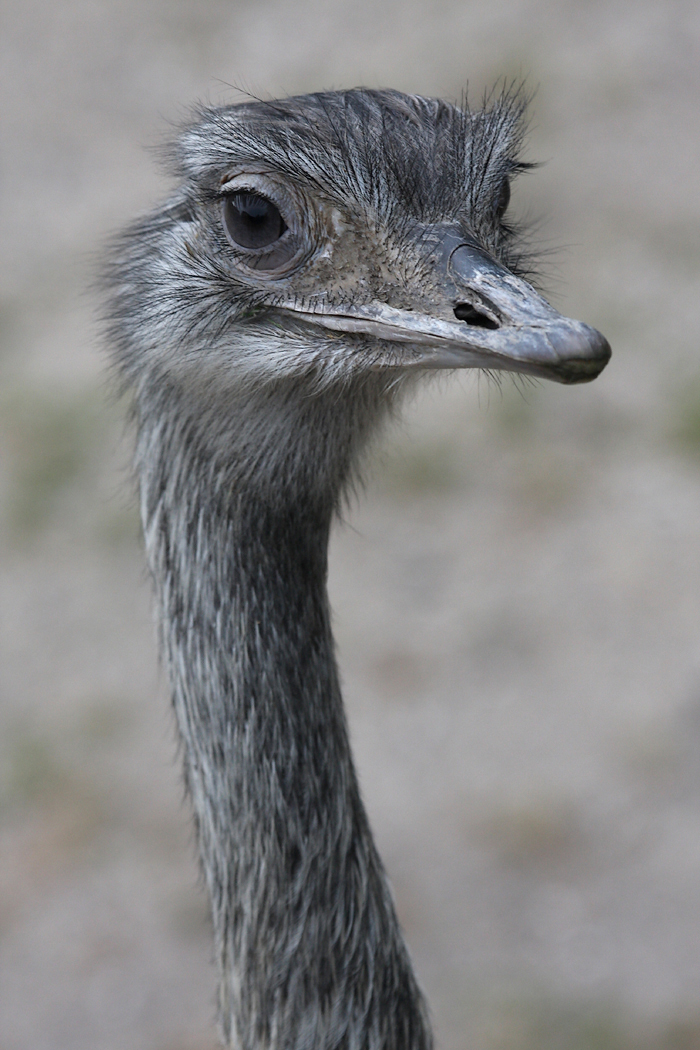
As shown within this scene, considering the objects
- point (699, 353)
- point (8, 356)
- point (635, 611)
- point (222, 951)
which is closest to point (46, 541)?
point (8, 356)

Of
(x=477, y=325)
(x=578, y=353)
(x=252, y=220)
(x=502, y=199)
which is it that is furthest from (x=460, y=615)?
(x=578, y=353)

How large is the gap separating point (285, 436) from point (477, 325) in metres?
0.31

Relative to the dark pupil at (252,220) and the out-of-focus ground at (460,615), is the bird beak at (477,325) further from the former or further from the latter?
the out-of-focus ground at (460,615)

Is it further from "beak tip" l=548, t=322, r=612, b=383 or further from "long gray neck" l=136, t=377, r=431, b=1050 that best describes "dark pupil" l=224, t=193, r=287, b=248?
"beak tip" l=548, t=322, r=612, b=383

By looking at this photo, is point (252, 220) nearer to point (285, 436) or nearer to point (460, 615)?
point (285, 436)

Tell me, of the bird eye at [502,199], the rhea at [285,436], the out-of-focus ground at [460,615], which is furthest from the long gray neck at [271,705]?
the out-of-focus ground at [460,615]

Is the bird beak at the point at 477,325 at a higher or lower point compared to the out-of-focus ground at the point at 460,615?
lower

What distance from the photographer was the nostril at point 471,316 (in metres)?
1.50

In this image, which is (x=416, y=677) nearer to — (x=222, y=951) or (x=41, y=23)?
(x=222, y=951)

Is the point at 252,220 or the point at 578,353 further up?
the point at 252,220

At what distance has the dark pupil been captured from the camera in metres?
1.67

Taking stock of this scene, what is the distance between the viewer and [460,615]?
384cm

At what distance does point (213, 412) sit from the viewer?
1.71 m

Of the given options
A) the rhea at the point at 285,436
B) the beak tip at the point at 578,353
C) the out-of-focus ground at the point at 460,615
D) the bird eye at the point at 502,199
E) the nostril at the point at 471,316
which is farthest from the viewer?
the out-of-focus ground at the point at 460,615
